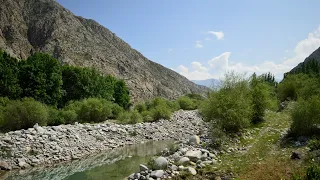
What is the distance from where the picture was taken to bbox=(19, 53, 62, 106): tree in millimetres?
38062

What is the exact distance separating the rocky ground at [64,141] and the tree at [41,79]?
16974mm

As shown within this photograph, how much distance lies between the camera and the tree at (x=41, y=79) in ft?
125

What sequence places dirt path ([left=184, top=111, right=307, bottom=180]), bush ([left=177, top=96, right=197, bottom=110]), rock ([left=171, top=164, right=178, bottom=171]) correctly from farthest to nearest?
bush ([left=177, top=96, right=197, bottom=110])
rock ([left=171, top=164, right=178, bottom=171])
dirt path ([left=184, top=111, right=307, bottom=180])

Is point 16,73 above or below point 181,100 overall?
above

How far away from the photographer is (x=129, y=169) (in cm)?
1579

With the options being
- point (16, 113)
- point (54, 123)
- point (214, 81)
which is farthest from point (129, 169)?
point (54, 123)

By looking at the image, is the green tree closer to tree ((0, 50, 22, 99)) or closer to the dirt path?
tree ((0, 50, 22, 99))

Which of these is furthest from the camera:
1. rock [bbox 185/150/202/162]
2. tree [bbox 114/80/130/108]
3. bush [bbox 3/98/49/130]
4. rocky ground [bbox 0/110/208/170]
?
tree [bbox 114/80/130/108]

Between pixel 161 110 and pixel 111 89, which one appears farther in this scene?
pixel 111 89

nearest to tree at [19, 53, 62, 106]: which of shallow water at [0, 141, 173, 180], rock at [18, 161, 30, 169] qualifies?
shallow water at [0, 141, 173, 180]

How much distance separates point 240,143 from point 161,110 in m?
21.1

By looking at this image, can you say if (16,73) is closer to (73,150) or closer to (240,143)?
(73,150)

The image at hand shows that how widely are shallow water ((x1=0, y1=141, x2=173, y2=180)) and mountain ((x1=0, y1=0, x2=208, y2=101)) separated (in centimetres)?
6090

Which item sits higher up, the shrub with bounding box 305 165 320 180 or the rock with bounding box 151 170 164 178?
the shrub with bounding box 305 165 320 180
